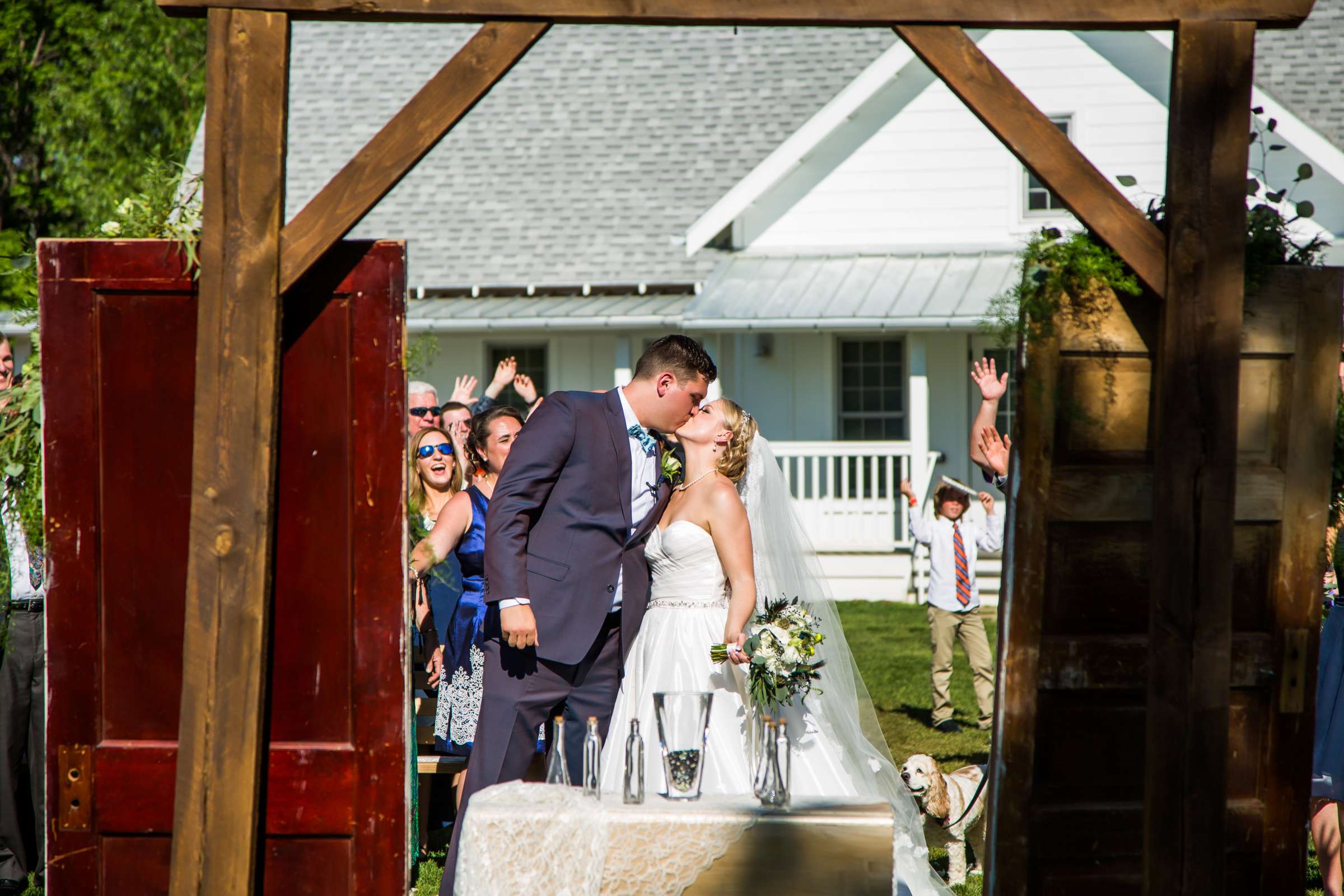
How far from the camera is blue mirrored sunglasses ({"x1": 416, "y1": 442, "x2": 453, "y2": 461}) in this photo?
24.6 ft

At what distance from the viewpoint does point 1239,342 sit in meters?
4.22

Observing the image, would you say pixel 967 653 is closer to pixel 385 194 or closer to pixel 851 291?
pixel 385 194

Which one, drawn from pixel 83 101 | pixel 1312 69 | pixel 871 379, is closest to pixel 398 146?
pixel 871 379

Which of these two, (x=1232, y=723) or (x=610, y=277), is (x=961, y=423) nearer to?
(x=610, y=277)

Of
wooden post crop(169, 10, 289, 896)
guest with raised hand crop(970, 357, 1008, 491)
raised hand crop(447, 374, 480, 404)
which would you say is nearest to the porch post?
raised hand crop(447, 374, 480, 404)

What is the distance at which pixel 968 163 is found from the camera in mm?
16656

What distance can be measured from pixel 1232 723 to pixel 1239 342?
133 centimetres

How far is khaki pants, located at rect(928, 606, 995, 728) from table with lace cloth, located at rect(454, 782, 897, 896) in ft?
17.6

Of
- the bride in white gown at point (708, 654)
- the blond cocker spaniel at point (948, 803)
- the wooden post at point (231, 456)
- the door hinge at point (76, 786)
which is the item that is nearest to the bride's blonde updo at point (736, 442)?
the bride in white gown at point (708, 654)

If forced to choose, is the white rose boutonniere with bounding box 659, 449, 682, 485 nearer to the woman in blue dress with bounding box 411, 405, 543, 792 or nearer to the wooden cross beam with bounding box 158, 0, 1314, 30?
the woman in blue dress with bounding box 411, 405, 543, 792

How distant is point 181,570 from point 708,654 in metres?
2.30

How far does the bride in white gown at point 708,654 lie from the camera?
5.61 metres

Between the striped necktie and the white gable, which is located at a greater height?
the white gable

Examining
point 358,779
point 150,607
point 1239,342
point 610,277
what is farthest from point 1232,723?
point 610,277
